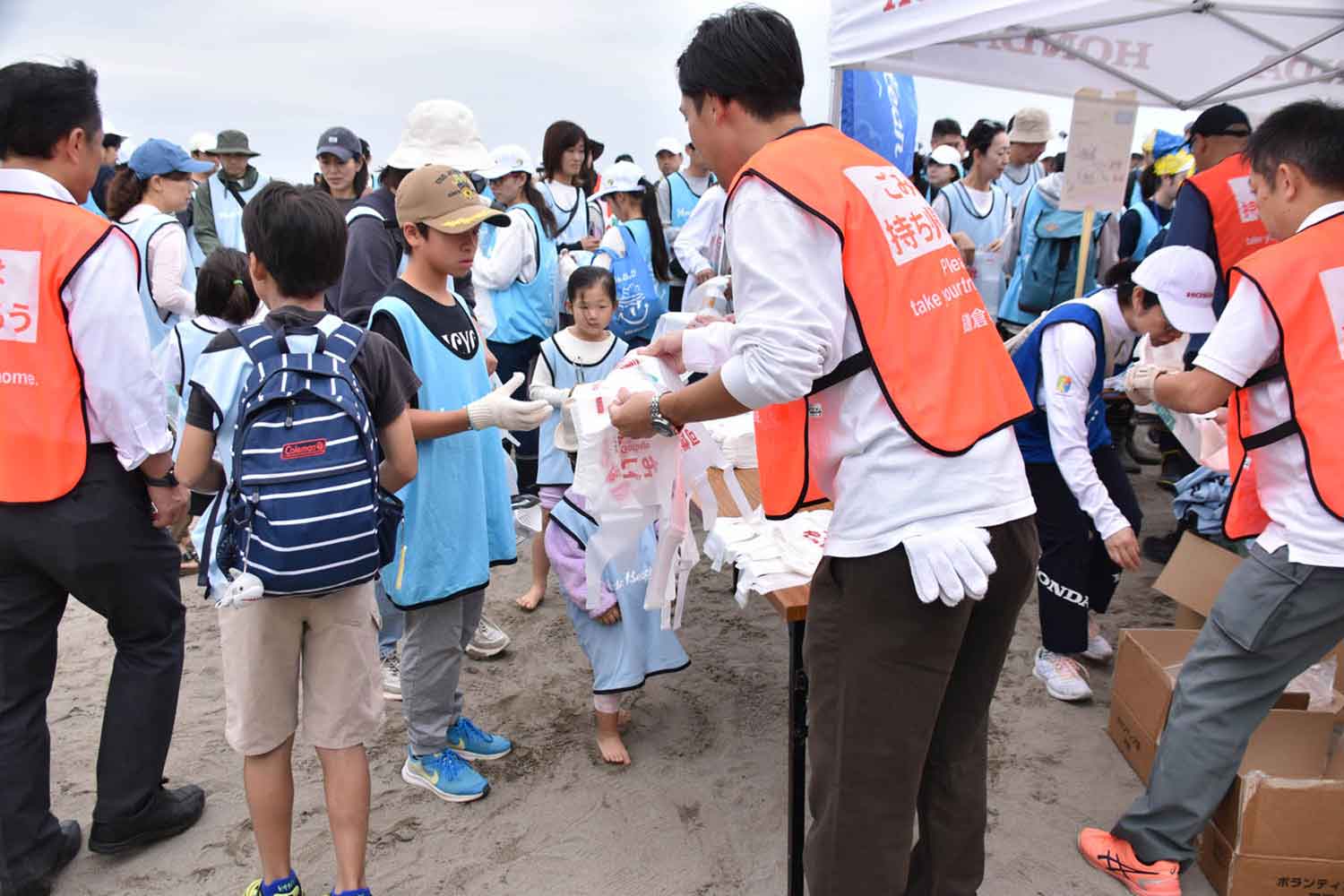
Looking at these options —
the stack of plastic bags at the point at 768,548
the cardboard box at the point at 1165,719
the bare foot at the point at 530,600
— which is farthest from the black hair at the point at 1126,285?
the bare foot at the point at 530,600

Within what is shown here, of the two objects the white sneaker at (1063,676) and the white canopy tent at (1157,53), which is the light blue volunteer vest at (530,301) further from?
the white sneaker at (1063,676)

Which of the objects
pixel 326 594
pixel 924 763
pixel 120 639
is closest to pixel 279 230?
pixel 326 594

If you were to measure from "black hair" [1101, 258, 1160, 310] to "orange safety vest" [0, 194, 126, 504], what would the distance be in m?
3.09

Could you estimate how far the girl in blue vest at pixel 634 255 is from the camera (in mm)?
5129

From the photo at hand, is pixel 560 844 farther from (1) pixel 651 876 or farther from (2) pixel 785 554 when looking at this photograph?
(2) pixel 785 554

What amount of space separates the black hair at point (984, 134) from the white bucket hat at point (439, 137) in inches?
141

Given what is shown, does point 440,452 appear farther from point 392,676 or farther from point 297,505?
point 392,676

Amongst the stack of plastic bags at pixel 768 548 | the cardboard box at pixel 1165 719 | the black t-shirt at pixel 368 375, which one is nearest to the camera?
the black t-shirt at pixel 368 375

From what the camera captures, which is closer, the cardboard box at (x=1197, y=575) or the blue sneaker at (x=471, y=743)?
the blue sneaker at (x=471, y=743)

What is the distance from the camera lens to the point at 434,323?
2.60 metres

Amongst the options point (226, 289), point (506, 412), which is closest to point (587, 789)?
point (506, 412)

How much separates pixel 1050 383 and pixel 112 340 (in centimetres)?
280

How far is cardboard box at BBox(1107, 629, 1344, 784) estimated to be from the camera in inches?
107

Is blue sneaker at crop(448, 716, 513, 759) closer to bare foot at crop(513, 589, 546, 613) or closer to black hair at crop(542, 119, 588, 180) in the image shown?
bare foot at crop(513, 589, 546, 613)
